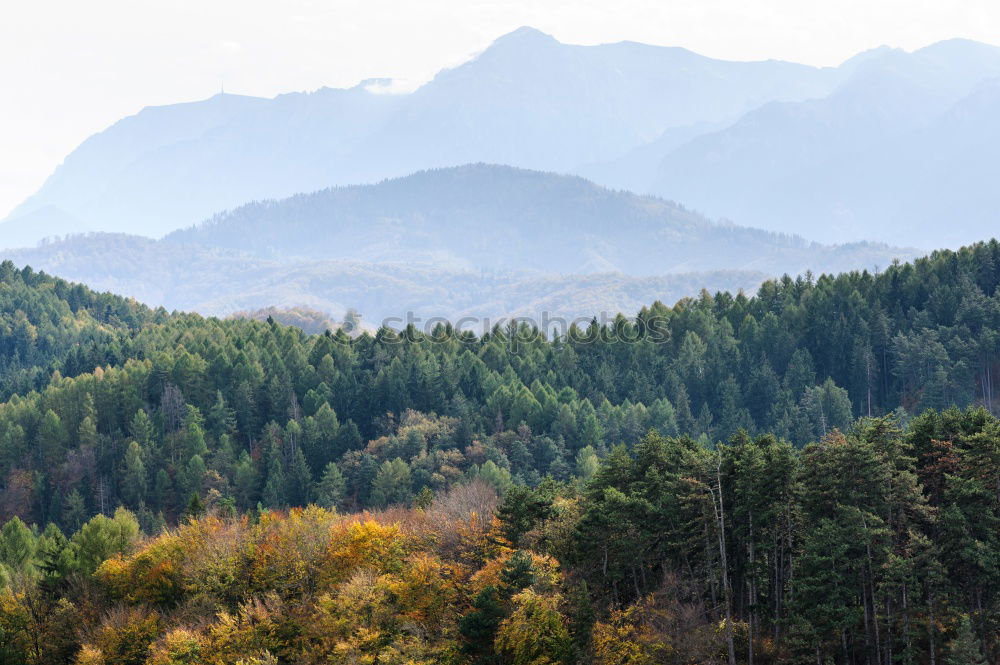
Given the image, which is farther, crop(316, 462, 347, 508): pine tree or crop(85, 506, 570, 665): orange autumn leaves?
crop(316, 462, 347, 508): pine tree

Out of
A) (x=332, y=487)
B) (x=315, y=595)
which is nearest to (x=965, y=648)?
(x=315, y=595)

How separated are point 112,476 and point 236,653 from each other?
3340 inches

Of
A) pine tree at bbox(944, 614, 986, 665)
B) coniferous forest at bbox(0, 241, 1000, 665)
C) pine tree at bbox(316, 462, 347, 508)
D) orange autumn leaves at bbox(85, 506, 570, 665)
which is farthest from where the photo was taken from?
pine tree at bbox(316, 462, 347, 508)

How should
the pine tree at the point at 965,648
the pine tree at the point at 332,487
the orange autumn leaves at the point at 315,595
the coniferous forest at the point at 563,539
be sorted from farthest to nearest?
the pine tree at the point at 332,487
the orange autumn leaves at the point at 315,595
the coniferous forest at the point at 563,539
the pine tree at the point at 965,648

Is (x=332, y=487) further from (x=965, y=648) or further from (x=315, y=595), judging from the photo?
(x=965, y=648)

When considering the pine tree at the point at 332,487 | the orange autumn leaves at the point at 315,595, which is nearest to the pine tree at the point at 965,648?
the orange autumn leaves at the point at 315,595

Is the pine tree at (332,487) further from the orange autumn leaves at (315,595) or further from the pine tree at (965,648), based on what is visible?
the pine tree at (965,648)

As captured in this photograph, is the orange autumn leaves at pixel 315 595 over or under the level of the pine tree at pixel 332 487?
over

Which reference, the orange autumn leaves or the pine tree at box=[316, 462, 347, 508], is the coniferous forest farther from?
the pine tree at box=[316, 462, 347, 508]

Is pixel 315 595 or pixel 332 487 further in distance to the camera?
pixel 332 487

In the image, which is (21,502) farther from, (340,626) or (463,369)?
(340,626)

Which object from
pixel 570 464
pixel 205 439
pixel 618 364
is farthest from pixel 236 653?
pixel 618 364

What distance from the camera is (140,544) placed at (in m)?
86.9

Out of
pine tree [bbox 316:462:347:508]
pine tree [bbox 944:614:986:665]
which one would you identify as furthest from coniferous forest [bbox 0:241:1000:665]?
pine tree [bbox 316:462:347:508]
